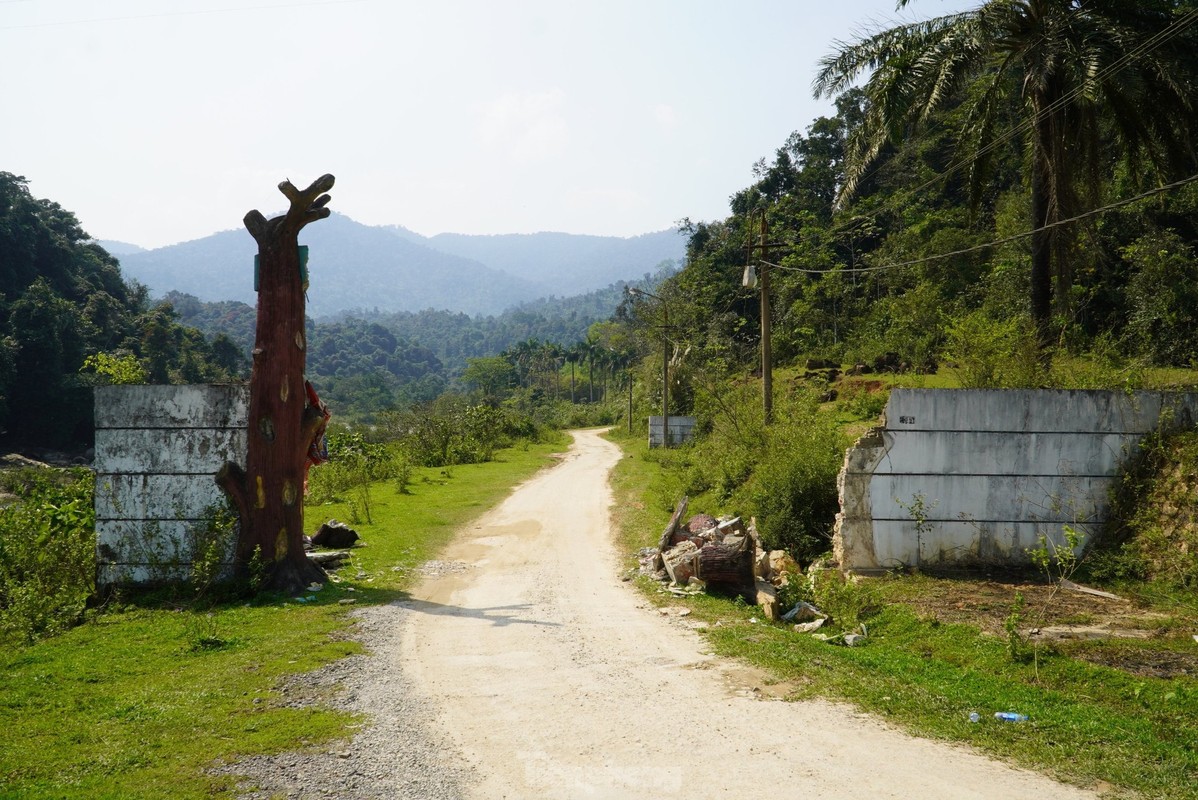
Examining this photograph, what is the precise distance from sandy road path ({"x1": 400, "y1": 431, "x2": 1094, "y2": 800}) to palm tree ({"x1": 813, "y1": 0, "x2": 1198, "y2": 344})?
915 cm

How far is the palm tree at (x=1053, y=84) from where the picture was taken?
12.1 metres

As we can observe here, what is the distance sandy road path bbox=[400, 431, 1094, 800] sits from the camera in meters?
4.95

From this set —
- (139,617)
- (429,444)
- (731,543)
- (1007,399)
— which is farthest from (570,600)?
(429,444)

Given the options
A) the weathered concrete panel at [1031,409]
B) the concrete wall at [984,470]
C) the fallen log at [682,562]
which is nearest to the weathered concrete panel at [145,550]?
the fallen log at [682,562]

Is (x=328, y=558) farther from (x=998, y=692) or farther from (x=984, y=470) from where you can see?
(x=984, y=470)

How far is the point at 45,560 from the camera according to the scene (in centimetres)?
1029

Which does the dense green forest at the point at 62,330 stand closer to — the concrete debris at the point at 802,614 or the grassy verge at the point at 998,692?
the concrete debris at the point at 802,614

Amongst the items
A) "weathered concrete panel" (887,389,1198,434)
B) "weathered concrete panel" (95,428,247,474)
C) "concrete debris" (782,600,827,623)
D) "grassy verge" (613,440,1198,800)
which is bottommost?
"concrete debris" (782,600,827,623)

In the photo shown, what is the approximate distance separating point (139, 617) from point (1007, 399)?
11.5 m

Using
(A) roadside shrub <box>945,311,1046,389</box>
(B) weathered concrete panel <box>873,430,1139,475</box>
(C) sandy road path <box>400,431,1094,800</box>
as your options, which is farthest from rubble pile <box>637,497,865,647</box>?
(A) roadside shrub <box>945,311,1046,389</box>

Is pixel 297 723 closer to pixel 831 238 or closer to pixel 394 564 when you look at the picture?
pixel 394 564

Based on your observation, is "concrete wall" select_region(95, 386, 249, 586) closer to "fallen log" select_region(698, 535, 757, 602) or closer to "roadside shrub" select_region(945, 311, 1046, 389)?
"fallen log" select_region(698, 535, 757, 602)

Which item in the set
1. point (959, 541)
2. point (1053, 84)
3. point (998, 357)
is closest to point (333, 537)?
point (959, 541)

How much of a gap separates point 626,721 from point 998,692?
10.3ft
